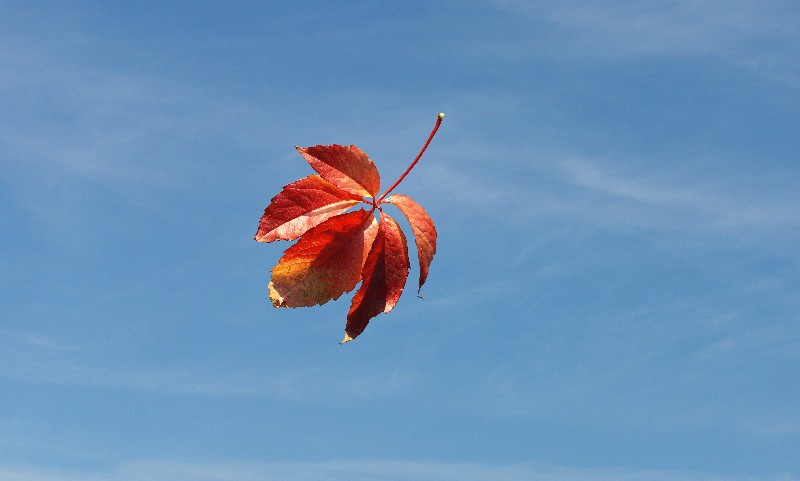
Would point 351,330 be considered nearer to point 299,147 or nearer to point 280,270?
point 280,270

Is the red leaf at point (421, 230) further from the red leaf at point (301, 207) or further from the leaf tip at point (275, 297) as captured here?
the leaf tip at point (275, 297)

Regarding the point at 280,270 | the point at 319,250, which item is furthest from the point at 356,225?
the point at 280,270

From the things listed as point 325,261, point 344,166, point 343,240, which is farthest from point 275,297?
point 344,166

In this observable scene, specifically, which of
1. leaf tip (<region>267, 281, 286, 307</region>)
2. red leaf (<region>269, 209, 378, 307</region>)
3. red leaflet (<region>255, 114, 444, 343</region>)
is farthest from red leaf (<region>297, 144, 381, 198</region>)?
leaf tip (<region>267, 281, 286, 307</region>)

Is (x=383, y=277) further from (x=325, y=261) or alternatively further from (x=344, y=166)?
(x=344, y=166)

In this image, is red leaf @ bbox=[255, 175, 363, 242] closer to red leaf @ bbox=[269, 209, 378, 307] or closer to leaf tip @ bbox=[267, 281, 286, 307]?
red leaf @ bbox=[269, 209, 378, 307]
